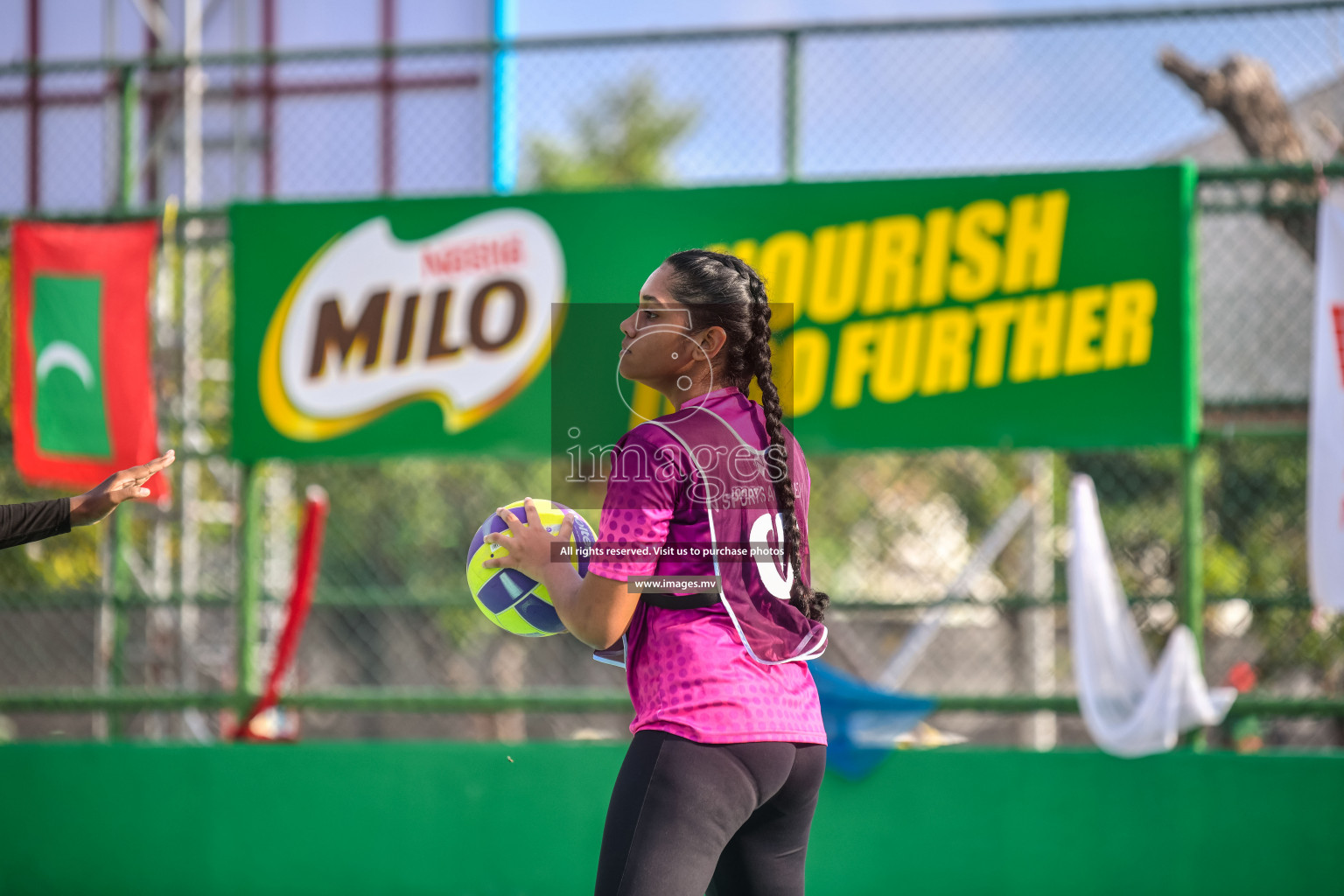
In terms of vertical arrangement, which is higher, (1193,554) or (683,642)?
(683,642)

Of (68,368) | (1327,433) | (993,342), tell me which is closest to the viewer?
(1327,433)

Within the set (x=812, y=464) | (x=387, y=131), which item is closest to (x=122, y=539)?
(x=387, y=131)

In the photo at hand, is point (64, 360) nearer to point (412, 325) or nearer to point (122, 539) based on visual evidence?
point (122, 539)

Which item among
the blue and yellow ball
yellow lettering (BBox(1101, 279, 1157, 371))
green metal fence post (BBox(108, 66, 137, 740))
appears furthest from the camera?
green metal fence post (BBox(108, 66, 137, 740))

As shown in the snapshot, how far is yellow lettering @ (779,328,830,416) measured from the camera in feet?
18.8

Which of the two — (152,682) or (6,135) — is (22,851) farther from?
(6,135)

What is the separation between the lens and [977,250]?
572cm

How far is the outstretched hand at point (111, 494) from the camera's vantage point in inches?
128

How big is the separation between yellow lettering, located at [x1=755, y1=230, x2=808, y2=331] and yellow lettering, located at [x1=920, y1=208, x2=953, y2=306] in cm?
52

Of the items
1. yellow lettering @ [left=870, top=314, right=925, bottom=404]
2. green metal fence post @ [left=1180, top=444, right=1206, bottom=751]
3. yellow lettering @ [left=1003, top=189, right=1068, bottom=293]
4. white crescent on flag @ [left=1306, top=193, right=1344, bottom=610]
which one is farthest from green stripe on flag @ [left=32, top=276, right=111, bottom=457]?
white crescent on flag @ [left=1306, top=193, right=1344, bottom=610]

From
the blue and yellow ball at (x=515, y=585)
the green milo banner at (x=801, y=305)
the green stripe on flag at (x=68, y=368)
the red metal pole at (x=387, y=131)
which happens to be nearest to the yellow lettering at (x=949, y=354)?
the green milo banner at (x=801, y=305)

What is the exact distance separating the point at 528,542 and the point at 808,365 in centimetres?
343

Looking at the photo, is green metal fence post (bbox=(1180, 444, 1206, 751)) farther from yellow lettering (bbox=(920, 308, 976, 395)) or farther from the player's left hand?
the player's left hand

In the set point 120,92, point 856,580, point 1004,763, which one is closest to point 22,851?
point 120,92
